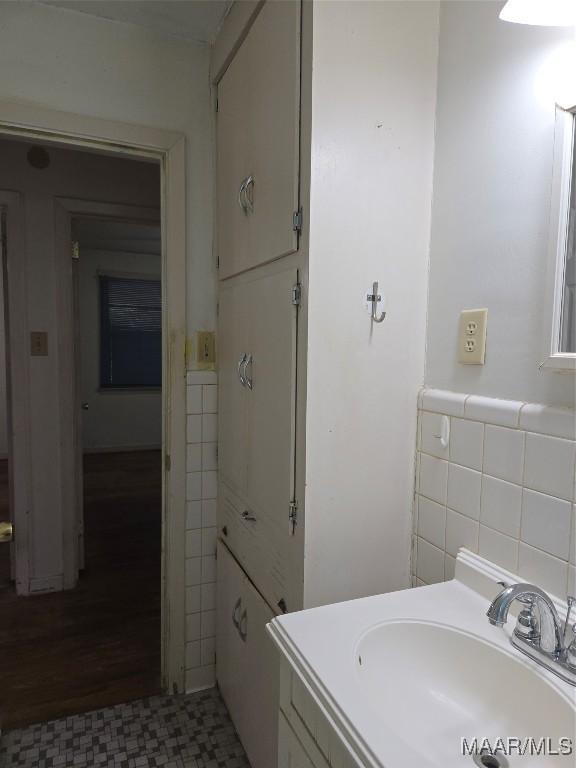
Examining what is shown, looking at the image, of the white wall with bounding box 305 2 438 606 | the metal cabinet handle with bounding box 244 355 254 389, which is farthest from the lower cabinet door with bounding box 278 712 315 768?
the metal cabinet handle with bounding box 244 355 254 389

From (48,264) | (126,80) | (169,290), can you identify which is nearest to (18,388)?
(48,264)

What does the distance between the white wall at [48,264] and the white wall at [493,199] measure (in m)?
1.84

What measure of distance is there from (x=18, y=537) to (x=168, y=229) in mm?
1808

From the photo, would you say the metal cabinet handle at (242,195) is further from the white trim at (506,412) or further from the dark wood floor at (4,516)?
the dark wood floor at (4,516)

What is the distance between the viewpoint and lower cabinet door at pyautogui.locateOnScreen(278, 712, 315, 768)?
2.72 ft

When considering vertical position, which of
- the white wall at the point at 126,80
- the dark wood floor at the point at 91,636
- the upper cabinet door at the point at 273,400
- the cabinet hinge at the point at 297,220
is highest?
the white wall at the point at 126,80

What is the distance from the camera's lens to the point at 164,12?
1586mm

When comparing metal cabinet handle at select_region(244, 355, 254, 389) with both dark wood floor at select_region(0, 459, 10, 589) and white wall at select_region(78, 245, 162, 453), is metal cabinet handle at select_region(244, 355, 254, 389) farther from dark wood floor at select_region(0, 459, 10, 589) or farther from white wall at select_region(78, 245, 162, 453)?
white wall at select_region(78, 245, 162, 453)

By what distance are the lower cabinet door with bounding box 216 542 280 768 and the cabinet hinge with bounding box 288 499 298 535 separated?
33 cm

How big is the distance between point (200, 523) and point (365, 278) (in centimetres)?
Result: 117

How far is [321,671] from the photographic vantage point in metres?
0.77

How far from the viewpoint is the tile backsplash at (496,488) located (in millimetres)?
876

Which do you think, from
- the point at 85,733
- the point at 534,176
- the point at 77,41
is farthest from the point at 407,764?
the point at 77,41

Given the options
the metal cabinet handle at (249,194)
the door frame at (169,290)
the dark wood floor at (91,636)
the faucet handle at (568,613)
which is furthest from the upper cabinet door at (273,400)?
the dark wood floor at (91,636)
